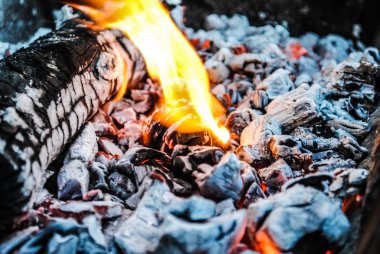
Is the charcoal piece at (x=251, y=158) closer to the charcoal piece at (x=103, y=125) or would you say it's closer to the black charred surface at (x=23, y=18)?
the charcoal piece at (x=103, y=125)

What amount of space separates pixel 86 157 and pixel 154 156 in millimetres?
368

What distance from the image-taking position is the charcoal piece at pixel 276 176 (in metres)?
1.65

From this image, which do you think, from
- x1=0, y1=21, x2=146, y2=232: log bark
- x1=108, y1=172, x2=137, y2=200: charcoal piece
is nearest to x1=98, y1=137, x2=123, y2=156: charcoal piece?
x1=0, y1=21, x2=146, y2=232: log bark

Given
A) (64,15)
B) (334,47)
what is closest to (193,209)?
(64,15)

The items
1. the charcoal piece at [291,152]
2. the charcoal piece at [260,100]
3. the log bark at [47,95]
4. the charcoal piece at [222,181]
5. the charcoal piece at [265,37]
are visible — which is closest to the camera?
the log bark at [47,95]

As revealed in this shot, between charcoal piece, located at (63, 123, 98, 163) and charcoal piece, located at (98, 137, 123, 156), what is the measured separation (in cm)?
5

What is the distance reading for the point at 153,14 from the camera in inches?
102

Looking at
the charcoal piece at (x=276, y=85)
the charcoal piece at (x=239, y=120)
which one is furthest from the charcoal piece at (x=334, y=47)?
the charcoal piece at (x=239, y=120)

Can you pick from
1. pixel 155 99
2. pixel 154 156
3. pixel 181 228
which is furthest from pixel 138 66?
pixel 181 228

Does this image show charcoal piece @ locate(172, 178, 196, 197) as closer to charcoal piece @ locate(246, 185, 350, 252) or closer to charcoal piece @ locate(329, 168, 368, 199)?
charcoal piece @ locate(246, 185, 350, 252)

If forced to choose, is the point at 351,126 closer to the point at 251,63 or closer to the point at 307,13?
the point at 251,63

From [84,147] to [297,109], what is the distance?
4.15 feet

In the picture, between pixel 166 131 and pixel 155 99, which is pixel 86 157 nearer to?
pixel 166 131

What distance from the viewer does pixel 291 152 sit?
177cm
